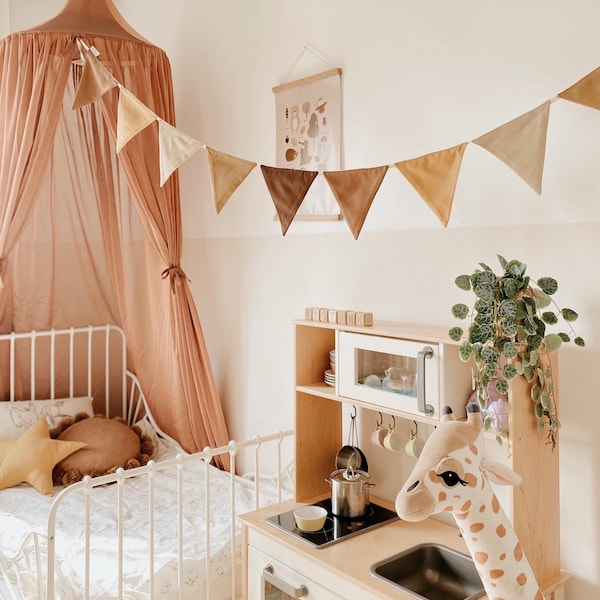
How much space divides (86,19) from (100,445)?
1.89 meters

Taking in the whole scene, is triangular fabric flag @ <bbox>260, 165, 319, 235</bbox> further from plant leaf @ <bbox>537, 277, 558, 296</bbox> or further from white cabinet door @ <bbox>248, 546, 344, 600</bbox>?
white cabinet door @ <bbox>248, 546, 344, 600</bbox>

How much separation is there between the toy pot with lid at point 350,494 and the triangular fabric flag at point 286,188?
0.85m

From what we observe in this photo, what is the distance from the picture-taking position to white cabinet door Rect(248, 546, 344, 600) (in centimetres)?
194

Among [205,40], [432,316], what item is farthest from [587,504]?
[205,40]

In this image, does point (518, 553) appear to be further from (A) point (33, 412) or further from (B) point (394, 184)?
(A) point (33, 412)

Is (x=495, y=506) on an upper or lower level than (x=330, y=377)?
lower

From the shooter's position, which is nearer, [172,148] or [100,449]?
[172,148]

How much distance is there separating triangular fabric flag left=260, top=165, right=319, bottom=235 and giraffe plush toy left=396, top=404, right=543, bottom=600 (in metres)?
0.85

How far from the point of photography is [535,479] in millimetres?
1728

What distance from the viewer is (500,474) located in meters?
1.55

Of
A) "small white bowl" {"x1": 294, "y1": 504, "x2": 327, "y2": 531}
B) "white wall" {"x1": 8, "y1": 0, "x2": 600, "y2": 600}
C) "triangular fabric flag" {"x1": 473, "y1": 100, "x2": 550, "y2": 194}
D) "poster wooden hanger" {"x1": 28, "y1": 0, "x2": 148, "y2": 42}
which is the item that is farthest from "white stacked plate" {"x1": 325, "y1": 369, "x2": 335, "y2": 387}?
"poster wooden hanger" {"x1": 28, "y1": 0, "x2": 148, "y2": 42}

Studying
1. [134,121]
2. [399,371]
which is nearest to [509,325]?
[399,371]

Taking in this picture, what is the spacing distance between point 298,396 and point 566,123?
126 centimetres

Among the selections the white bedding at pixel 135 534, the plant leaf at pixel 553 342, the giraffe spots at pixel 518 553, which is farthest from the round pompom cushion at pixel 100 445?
the plant leaf at pixel 553 342
